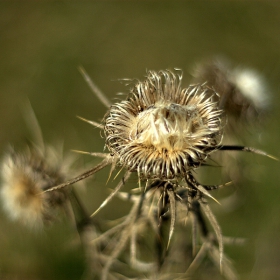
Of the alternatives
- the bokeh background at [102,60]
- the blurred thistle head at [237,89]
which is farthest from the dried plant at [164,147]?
the bokeh background at [102,60]

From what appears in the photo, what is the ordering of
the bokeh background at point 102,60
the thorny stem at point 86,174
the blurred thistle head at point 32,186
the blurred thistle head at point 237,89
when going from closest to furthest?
the thorny stem at point 86,174 < the blurred thistle head at point 32,186 < the blurred thistle head at point 237,89 < the bokeh background at point 102,60

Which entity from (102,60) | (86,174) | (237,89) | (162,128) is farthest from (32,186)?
(102,60)

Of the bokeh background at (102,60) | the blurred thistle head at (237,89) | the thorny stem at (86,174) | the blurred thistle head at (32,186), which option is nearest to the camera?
the thorny stem at (86,174)

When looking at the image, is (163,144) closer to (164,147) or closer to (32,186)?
(164,147)

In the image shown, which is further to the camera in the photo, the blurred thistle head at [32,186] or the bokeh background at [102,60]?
the bokeh background at [102,60]

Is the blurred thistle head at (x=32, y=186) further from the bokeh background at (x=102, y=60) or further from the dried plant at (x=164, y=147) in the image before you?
the bokeh background at (x=102, y=60)

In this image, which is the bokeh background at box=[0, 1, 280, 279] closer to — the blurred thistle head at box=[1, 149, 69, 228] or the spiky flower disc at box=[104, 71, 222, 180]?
the blurred thistle head at box=[1, 149, 69, 228]

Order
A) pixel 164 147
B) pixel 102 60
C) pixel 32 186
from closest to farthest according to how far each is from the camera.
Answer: pixel 164 147 < pixel 32 186 < pixel 102 60
